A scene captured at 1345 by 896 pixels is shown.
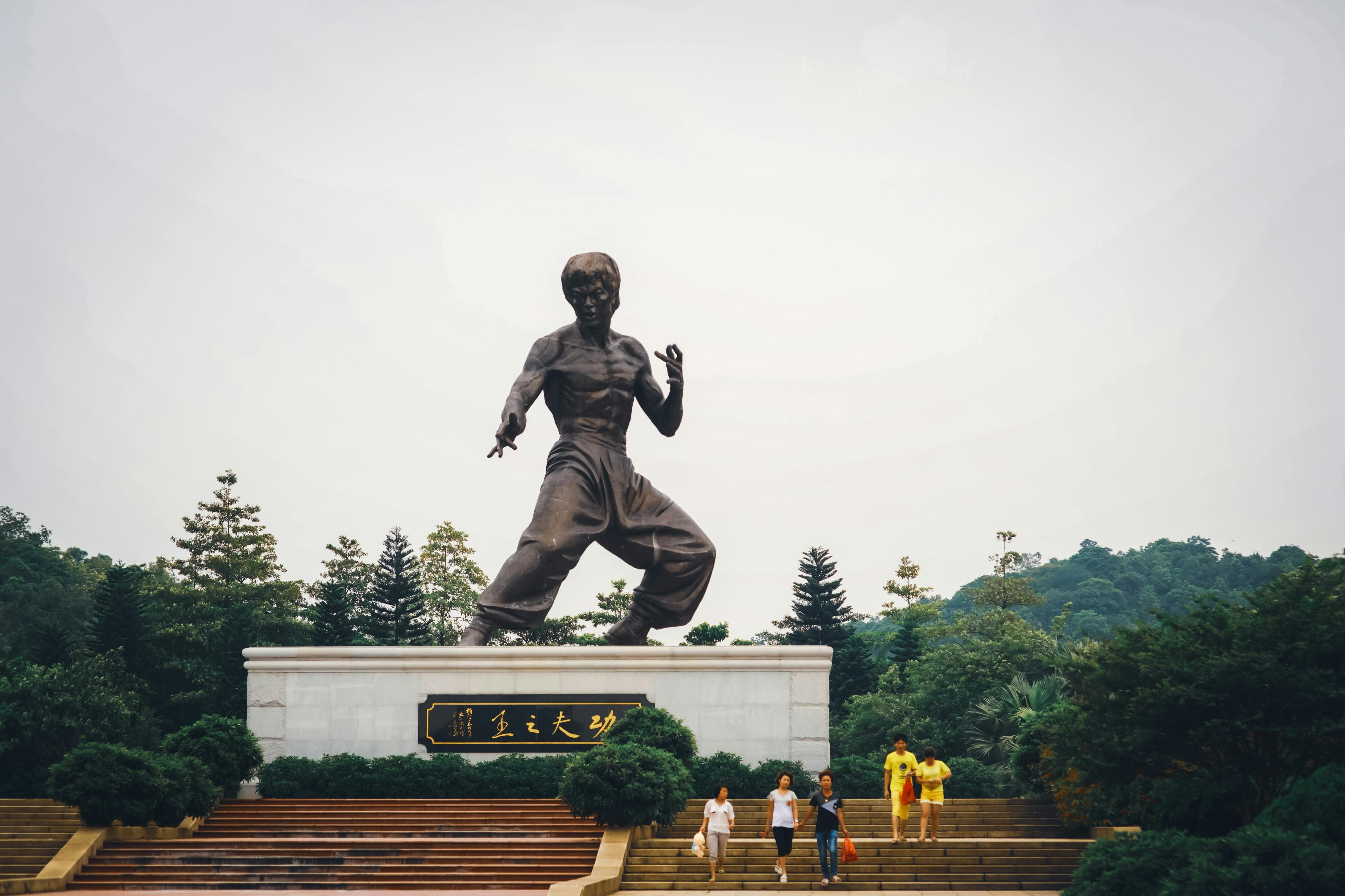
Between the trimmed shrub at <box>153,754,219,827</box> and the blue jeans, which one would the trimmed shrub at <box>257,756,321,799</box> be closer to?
the trimmed shrub at <box>153,754,219,827</box>

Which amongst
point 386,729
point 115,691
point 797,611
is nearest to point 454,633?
point 797,611

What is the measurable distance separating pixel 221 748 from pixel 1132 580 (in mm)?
53547

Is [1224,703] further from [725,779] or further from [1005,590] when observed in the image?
[1005,590]

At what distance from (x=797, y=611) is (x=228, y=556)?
15001 mm

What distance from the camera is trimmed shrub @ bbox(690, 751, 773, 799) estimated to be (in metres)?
14.3

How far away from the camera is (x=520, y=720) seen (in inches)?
583

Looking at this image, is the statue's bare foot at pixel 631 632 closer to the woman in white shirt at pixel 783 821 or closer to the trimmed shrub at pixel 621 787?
the trimmed shrub at pixel 621 787

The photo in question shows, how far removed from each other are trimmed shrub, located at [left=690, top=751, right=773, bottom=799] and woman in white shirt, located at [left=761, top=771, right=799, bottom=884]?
3.34 metres

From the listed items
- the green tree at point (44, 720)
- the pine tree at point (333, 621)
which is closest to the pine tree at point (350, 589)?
the pine tree at point (333, 621)

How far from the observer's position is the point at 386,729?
49.0ft

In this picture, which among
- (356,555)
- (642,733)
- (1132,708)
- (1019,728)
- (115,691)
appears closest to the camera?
(1132,708)

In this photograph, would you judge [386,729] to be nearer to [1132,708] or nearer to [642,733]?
[642,733]

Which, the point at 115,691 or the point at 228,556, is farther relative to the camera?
the point at 228,556

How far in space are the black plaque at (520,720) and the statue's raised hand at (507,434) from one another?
9.25ft
